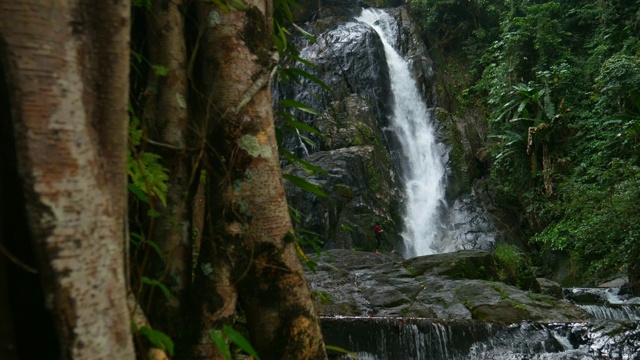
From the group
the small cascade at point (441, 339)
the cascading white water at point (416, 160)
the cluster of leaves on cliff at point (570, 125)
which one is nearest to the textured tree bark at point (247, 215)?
the small cascade at point (441, 339)

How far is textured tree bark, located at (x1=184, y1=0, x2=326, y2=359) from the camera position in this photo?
2.08 metres

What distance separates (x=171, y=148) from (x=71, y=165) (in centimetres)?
81

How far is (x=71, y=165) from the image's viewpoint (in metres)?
1.40

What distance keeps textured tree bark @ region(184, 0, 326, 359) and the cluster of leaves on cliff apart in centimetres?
1010

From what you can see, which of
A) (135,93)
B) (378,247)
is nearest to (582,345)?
(135,93)

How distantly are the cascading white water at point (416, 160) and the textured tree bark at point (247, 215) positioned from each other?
13678mm

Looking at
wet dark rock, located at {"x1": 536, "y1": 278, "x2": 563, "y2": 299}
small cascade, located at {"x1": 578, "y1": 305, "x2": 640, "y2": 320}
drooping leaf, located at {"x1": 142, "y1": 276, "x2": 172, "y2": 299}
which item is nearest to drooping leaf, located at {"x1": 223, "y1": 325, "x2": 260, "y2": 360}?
drooping leaf, located at {"x1": 142, "y1": 276, "x2": 172, "y2": 299}

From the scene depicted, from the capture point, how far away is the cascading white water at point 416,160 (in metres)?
16.5

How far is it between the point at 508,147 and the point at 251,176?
A: 606 inches

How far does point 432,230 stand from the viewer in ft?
54.7

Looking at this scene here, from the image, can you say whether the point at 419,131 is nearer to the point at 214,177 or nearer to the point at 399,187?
the point at 399,187

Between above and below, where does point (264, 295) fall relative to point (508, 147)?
below

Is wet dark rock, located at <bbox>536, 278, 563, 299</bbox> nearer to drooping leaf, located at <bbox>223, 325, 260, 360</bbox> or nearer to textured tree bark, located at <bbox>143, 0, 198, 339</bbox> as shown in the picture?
textured tree bark, located at <bbox>143, 0, 198, 339</bbox>

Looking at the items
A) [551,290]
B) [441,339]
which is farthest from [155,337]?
[551,290]
